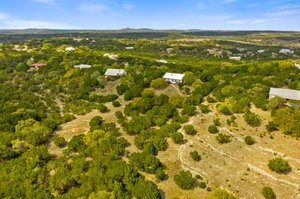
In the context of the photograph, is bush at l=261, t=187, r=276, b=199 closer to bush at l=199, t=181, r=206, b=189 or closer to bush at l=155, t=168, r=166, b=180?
bush at l=199, t=181, r=206, b=189

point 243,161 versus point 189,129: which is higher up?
point 189,129

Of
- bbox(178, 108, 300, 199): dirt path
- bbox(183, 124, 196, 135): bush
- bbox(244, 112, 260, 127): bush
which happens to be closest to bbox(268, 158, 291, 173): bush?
bbox(178, 108, 300, 199): dirt path

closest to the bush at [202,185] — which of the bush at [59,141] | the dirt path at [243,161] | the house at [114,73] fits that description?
the dirt path at [243,161]

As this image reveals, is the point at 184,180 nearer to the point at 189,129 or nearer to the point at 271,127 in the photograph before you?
the point at 189,129

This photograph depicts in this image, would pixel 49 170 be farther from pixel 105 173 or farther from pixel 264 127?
pixel 264 127

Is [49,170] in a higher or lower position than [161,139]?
lower

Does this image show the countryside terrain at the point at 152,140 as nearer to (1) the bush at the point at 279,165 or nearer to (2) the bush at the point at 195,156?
(2) the bush at the point at 195,156

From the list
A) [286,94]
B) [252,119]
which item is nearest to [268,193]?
[252,119]

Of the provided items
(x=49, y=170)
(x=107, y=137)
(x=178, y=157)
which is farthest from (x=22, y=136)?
(x=178, y=157)
